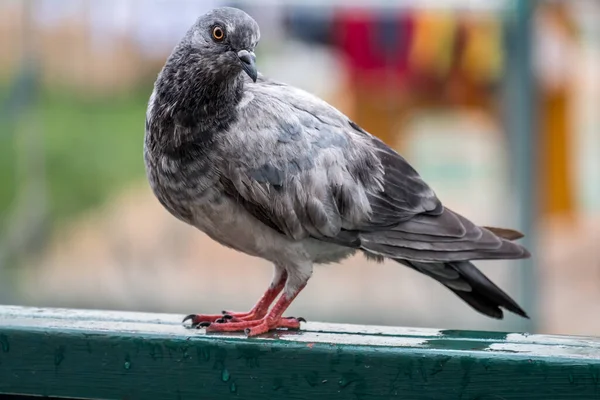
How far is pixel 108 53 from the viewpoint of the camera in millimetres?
9102

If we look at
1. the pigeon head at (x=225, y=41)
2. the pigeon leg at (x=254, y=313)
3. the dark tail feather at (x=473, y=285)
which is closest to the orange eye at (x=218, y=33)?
the pigeon head at (x=225, y=41)

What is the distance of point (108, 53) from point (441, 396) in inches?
281

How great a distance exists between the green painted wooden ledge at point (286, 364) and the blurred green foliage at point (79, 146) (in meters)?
6.49

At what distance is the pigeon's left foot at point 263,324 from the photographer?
308 centimetres

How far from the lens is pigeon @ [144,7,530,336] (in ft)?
10.9

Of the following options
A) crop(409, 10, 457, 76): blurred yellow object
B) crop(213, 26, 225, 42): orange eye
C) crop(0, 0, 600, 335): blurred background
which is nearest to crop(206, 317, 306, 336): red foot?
crop(213, 26, 225, 42): orange eye

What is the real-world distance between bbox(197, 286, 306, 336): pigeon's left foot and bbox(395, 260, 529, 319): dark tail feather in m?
0.59

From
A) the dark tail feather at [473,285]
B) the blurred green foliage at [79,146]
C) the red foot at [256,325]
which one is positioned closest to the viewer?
the red foot at [256,325]

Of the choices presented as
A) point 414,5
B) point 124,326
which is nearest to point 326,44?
point 414,5

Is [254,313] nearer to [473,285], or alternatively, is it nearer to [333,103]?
[473,285]

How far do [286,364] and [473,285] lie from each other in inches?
51.8

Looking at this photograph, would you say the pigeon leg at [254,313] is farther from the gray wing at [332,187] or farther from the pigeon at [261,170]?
the gray wing at [332,187]

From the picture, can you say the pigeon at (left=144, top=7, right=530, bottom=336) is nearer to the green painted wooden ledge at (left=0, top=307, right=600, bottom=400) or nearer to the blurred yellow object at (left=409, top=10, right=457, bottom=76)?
the green painted wooden ledge at (left=0, top=307, right=600, bottom=400)

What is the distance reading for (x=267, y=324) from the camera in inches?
126
